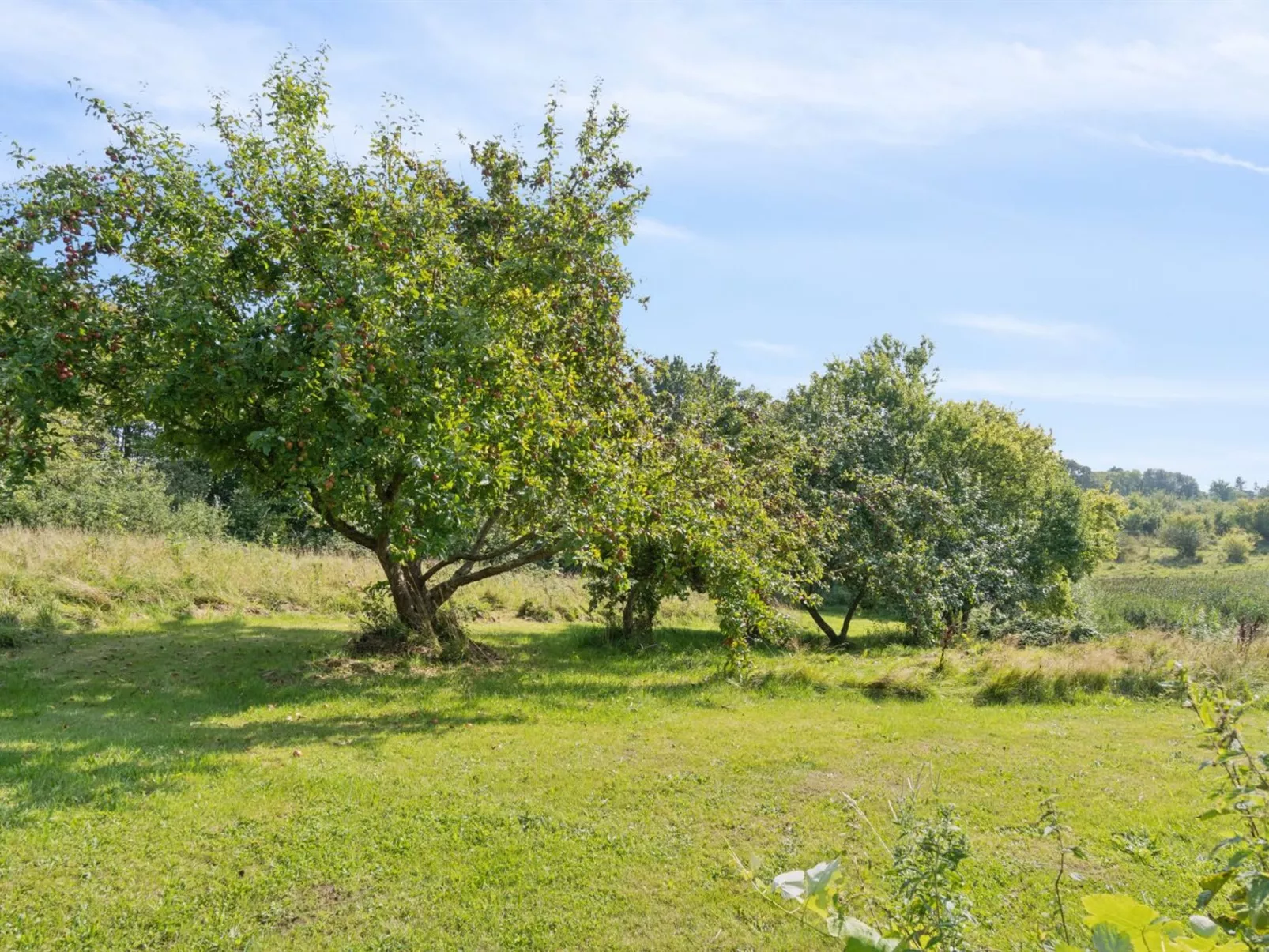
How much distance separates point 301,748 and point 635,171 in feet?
30.0

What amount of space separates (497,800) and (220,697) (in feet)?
17.4

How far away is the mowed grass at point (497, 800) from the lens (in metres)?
4.31

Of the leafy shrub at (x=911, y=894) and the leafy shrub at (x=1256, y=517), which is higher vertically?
the leafy shrub at (x=1256, y=517)

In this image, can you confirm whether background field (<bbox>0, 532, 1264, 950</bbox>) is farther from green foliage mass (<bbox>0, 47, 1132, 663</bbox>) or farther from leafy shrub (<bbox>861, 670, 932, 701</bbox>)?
green foliage mass (<bbox>0, 47, 1132, 663</bbox>)

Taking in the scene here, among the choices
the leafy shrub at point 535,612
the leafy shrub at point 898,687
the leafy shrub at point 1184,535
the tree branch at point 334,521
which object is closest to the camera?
the tree branch at point 334,521

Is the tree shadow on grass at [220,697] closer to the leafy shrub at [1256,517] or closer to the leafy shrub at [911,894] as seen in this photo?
the leafy shrub at [911,894]

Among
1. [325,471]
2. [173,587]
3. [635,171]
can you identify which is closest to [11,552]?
[173,587]

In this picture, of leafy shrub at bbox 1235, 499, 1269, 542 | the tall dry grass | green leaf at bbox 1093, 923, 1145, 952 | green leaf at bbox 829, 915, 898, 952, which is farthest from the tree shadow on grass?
leafy shrub at bbox 1235, 499, 1269, 542

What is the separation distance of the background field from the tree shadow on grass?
52 millimetres

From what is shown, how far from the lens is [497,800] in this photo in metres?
6.02

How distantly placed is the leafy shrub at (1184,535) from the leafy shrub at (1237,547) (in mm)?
2412

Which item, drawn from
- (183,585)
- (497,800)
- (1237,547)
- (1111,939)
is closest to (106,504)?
(183,585)

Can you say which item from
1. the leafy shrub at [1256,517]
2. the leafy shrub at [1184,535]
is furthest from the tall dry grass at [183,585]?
the leafy shrub at [1256,517]

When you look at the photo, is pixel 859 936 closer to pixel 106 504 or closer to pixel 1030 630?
pixel 1030 630
